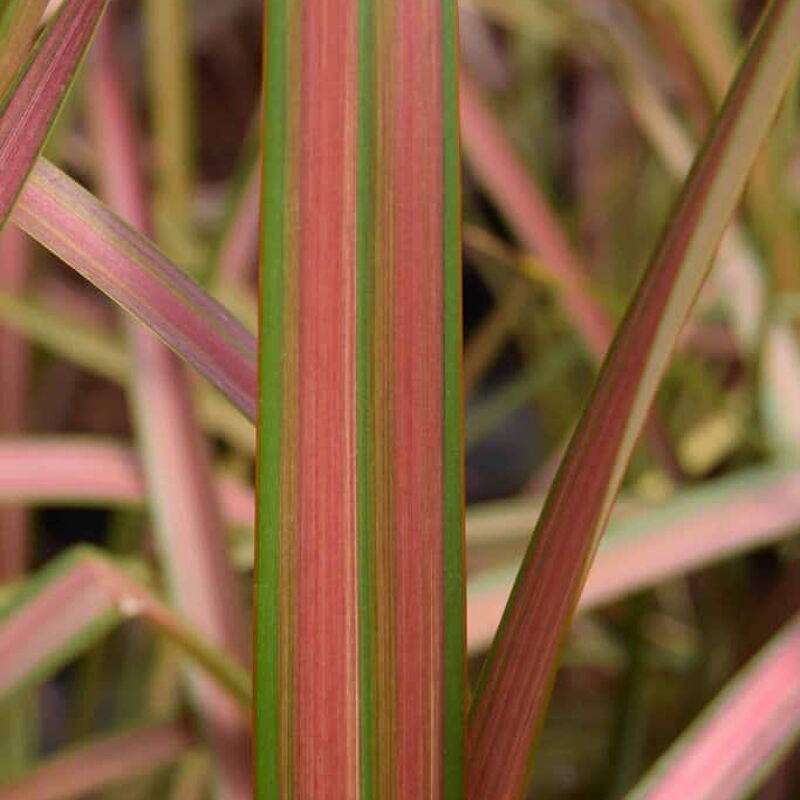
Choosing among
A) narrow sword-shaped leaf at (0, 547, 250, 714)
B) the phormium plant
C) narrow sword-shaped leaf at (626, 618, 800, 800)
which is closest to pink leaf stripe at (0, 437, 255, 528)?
the phormium plant

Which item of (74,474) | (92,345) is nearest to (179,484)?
(74,474)

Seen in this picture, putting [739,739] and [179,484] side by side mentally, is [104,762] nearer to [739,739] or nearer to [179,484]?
[179,484]

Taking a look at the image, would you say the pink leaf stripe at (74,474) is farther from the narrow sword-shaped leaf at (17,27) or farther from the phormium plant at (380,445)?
the narrow sword-shaped leaf at (17,27)

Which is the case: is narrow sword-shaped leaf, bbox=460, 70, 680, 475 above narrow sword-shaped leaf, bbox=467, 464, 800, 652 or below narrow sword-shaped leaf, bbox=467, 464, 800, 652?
above

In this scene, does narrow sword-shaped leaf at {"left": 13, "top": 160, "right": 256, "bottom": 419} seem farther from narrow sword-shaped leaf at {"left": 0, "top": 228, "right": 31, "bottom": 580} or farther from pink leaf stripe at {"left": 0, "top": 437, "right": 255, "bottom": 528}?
narrow sword-shaped leaf at {"left": 0, "top": 228, "right": 31, "bottom": 580}

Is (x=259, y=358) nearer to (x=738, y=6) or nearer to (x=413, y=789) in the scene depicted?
(x=413, y=789)

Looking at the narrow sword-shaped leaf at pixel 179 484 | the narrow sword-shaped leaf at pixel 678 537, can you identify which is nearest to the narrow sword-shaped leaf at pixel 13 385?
the narrow sword-shaped leaf at pixel 179 484

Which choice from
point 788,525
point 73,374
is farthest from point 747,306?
point 73,374

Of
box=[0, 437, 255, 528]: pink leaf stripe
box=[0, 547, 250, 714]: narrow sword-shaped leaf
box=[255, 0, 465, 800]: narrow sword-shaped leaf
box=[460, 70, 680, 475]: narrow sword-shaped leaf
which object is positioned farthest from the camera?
box=[460, 70, 680, 475]: narrow sword-shaped leaf
